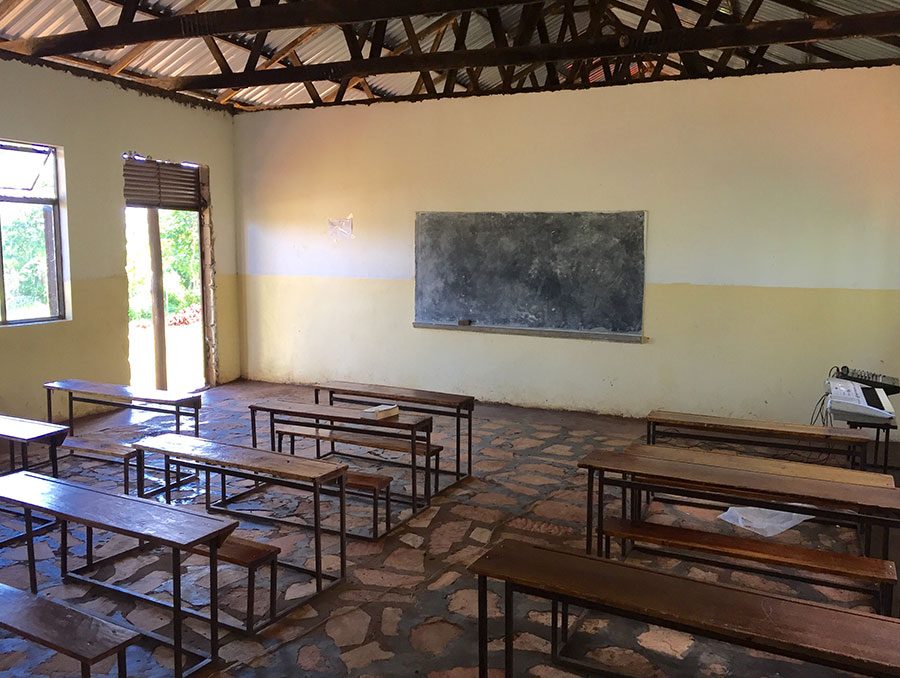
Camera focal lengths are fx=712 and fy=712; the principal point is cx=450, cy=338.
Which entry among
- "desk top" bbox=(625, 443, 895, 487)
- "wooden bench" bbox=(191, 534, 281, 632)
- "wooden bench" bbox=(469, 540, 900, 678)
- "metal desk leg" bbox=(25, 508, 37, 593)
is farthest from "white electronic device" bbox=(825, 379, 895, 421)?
"metal desk leg" bbox=(25, 508, 37, 593)

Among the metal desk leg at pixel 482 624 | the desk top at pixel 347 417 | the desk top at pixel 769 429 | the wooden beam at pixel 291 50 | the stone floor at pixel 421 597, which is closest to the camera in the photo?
the metal desk leg at pixel 482 624

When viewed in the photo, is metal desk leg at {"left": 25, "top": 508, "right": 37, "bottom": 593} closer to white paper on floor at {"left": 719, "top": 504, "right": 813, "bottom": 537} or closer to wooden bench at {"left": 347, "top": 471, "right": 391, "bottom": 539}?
wooden bench at {"left": 347, "top": 471, "right": 391, "bottom": 539}

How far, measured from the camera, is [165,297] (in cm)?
779

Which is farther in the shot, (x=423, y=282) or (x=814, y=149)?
(x=423, y=282)

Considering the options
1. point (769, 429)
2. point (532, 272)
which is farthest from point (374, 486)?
point (532, 272)

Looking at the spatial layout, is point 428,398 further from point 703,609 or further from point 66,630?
point 703,609

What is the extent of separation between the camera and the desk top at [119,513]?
2.62 metres

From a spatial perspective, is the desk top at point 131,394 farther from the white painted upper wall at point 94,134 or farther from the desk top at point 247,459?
the white painted upper wall at point 94,134

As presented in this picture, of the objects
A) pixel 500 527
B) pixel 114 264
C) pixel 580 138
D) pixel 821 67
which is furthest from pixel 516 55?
pixel 114 264

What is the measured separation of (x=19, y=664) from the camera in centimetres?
276

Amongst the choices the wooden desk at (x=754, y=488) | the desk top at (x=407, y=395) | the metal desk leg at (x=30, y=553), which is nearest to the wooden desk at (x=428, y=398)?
the desk top at (x=407, y=395)

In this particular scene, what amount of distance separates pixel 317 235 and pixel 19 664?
5.96 metres

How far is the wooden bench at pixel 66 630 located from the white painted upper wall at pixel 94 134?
192 inches

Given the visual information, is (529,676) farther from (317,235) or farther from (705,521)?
(317,235)
